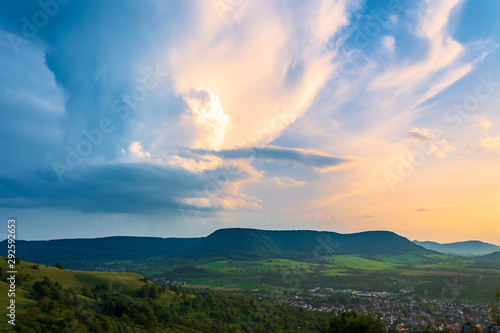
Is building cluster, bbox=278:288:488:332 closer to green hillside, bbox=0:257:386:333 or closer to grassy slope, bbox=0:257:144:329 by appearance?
green hillside, bbox=0:257:386:333

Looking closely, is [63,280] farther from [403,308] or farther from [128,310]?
[403,308]

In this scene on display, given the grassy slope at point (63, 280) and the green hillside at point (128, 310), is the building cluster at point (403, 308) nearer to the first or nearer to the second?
the green hillside at point (128, 310)

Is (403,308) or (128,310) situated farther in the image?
(403,308)

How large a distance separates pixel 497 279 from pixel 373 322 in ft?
655

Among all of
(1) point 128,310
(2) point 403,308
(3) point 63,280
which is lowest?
(2) point 403,308

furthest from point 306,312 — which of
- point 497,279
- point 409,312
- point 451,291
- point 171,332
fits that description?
point 497,279

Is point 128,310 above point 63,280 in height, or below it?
below

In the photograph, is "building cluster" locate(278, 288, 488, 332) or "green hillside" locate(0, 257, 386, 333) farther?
"building cluster" locate(278, 288, 488, 332)

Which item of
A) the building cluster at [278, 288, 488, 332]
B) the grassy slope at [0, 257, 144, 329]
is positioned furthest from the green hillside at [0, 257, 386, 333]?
the building cluster at [278, 288, 488, 332]

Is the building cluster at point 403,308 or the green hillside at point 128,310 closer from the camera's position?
the green hillside at point 128,310

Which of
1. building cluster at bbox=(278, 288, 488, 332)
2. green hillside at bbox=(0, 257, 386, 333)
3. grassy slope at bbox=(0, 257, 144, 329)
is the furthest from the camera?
building cluster at bbox=(278, 288, 488, 332)

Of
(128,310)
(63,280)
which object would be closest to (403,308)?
(128,310)

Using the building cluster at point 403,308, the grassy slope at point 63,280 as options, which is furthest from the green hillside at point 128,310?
the building cluster at point 403,308

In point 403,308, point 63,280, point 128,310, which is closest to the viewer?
point 128,310
